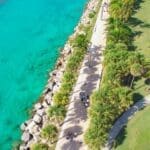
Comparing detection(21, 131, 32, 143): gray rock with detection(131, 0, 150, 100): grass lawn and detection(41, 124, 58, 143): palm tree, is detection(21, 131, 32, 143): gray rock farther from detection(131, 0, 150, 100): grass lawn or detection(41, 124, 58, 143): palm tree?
detection(131, 0, 150, 100): grass lawn

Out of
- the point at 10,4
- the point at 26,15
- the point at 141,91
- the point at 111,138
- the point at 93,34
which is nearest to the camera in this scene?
the point at 111,138

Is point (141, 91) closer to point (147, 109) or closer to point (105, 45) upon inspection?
point (147, 109)

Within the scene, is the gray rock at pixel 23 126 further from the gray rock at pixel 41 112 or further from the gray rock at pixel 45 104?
the gray rock at pixel 45 104

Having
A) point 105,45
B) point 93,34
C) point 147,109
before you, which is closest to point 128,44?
point 105,45

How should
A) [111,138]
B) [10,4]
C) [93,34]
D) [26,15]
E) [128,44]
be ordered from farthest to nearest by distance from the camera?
[10,4]
[26,15]
[93,34]
[128,44]
[111,138]

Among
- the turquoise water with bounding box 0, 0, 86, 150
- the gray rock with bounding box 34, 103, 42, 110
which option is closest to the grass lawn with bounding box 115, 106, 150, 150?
the gray rock with bounding box 34, 103, 42, 110

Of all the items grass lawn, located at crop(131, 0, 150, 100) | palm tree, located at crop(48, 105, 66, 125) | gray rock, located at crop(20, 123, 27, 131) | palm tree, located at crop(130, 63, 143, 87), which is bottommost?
palm tree, located at crop(48, 105, 66, 125)
